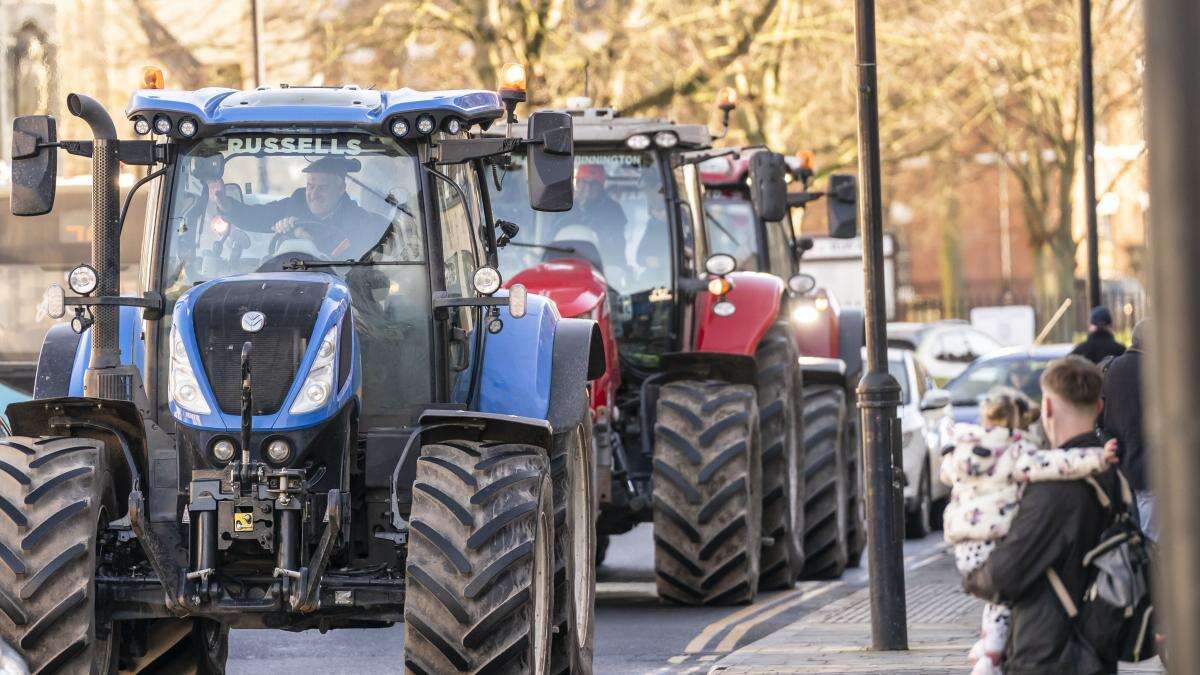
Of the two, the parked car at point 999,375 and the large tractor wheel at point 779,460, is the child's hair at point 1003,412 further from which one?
the parked car at point 999,375

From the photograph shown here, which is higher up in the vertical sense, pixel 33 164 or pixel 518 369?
pixel 33 164

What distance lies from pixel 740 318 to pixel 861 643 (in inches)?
143

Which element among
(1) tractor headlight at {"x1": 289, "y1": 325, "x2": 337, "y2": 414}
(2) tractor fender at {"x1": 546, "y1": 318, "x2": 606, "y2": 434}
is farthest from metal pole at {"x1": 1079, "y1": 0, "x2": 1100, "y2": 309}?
(1) tractor headlight at {"x1": 289, "y1": 325, "x2": 337, "y2": 414}

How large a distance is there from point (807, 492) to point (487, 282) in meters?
7.39

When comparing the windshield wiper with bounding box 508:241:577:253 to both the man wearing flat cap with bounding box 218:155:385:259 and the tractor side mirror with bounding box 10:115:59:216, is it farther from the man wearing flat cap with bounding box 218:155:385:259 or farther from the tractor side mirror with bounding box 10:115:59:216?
the tractor side mirror with bounding box 10:115:59:216

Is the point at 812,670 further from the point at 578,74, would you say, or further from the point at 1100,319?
the point at 578,74

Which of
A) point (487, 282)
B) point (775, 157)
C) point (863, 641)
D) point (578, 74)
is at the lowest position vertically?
point (863, 641)

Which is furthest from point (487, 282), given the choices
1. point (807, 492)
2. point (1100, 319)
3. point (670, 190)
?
point (1100, 319)

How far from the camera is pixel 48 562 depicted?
7.99 metres

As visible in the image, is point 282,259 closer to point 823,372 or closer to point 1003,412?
point 1003,412

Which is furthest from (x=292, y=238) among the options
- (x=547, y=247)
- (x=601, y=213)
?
(x=601, y=213)

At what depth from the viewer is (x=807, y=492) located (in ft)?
53.0

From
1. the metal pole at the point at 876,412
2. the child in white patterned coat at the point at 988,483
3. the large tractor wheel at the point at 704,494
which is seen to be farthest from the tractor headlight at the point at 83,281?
the large tractor wheel at the point at 704,494

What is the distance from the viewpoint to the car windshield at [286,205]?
30.2ft
